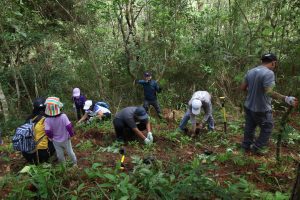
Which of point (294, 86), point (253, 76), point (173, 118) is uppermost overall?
point (253, 76)

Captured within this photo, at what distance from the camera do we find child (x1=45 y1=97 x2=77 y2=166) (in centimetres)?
528

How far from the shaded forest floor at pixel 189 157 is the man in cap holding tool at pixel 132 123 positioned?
244 millimetres

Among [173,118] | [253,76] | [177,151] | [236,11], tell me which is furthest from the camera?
[236,11]

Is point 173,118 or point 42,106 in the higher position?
point 42,106

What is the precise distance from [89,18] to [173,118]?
19.6 feet

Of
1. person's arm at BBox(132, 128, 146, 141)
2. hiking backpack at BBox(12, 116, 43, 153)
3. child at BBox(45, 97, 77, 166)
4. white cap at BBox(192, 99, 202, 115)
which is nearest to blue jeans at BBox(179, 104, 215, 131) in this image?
white cap at BBox(192, 99, 202, 115)

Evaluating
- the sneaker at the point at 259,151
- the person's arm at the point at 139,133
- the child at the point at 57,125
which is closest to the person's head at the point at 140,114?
the person's arm at the point at 139,133

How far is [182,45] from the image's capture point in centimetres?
1302

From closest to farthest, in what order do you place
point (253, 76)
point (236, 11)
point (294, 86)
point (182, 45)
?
point (253, 76), point (294, 86), point (236, 11), point (182, 45)

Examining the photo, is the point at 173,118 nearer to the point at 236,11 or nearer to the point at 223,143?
the point at 223,143

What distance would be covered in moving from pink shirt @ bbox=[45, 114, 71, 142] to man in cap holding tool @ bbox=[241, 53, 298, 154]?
337cm

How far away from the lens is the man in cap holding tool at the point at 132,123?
286 inches

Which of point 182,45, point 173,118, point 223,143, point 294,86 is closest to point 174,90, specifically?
point 182,45

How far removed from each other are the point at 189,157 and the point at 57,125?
8.60 ft
